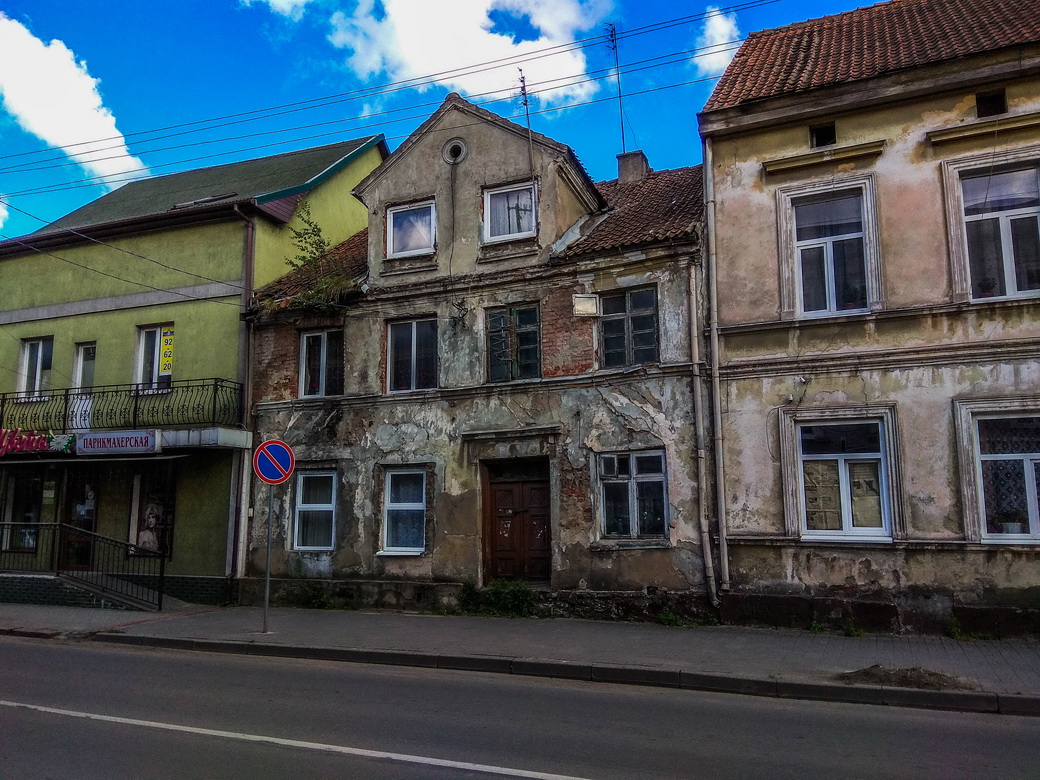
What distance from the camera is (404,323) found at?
1586 cm

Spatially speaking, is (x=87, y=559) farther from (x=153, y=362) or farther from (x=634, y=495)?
(x=634, y=495)

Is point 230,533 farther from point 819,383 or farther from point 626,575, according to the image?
point 819,383

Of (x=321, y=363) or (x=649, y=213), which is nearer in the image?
(x=649, y=213)

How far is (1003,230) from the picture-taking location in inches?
A: 459

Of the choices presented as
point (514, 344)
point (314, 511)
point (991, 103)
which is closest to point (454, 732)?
point (514, 344)

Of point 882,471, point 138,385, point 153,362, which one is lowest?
point 882,471

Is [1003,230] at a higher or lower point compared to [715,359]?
higher

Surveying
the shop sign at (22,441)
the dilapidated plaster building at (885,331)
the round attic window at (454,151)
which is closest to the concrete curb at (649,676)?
the dilapidated plaster building at (885,331)

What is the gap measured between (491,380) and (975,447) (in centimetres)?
789

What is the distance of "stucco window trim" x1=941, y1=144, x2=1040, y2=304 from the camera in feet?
37.6

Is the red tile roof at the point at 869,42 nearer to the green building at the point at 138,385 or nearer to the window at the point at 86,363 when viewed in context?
the green building at the point at 138,385

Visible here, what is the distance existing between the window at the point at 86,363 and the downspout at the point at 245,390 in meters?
4.13

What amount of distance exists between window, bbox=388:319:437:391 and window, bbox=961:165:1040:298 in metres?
9.23

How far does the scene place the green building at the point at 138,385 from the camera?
1652cm
